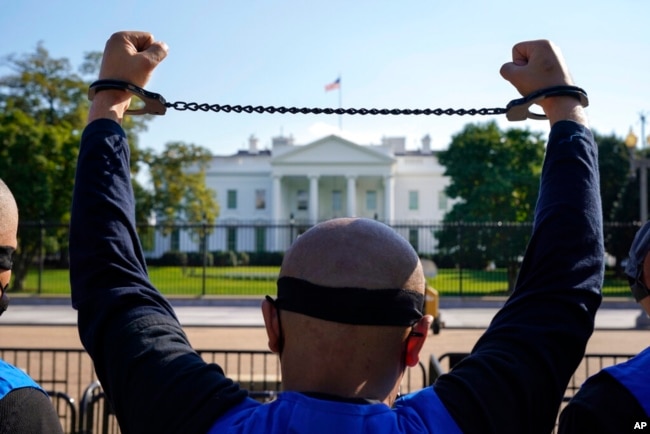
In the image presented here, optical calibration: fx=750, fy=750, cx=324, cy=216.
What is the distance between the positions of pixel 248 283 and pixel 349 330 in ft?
110

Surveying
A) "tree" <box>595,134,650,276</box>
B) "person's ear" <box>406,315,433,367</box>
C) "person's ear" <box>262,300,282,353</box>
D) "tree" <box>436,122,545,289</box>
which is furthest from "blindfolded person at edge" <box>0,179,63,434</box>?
"tree" <box>595,134,650,276</box>

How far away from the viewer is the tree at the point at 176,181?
36.9 meters

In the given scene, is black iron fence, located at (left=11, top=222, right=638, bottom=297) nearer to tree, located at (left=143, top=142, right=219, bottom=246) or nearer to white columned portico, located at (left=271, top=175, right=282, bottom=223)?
tree, located at (left=143, top=142, right=219, bottom=246)

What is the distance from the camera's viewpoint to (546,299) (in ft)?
4.78

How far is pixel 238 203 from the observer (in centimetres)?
7050

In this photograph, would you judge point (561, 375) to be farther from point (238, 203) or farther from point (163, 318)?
point (238, 203)

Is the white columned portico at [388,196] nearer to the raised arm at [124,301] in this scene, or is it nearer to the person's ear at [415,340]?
the raised arm at [124,301]

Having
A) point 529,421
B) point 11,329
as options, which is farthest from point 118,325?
point 11,329

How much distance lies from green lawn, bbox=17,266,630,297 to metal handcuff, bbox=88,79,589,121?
84.7 ft

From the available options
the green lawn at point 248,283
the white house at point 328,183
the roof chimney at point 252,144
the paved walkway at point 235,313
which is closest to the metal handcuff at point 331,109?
the paved walkway at point 235,313

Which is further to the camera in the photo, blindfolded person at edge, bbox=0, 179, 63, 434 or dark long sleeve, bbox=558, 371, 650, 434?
dark long sleeve, bbox=558, 371, 650, 434

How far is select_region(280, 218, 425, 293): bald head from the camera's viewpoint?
1308mm

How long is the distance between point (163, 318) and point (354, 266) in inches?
16.6

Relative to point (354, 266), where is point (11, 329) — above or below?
below
